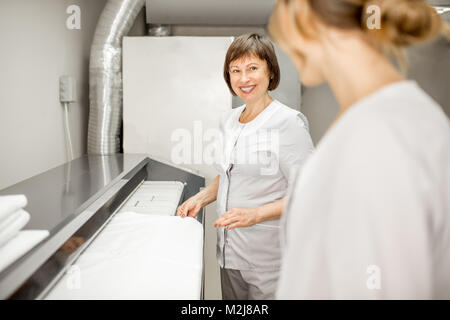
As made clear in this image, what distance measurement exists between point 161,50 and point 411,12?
2.05 metres

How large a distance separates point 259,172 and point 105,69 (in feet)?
5.07

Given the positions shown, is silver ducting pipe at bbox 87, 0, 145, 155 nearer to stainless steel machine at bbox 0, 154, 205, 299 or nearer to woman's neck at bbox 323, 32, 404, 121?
stainless steel machine at bbox 0, 154, 205, 299

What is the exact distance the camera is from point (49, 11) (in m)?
1.79

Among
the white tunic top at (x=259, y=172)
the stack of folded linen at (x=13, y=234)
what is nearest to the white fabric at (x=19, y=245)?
the stack of folded linen at (x=13, y=234)

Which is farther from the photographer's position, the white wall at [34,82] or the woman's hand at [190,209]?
the white wall at [34,82]

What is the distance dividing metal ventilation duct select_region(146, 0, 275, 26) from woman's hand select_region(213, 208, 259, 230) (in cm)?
179

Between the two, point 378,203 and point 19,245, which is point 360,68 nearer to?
point 378,203

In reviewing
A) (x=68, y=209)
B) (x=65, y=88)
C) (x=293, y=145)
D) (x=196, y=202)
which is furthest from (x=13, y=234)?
(x=65, y=88)

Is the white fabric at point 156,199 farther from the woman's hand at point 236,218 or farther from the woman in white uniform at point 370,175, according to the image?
the woman in white uniform at point 370,175

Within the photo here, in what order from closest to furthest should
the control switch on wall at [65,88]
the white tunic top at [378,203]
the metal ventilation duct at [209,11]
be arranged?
the white tunic top at [378,203]
the control switch on wall at [65,88]
the metal ventilation duct at [209,11]

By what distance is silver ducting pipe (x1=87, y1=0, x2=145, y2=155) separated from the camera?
7.47ft

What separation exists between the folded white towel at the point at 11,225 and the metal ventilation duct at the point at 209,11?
6.66 feet

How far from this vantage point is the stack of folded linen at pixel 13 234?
2.06ft

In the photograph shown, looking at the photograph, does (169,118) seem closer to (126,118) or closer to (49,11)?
(126,118)
